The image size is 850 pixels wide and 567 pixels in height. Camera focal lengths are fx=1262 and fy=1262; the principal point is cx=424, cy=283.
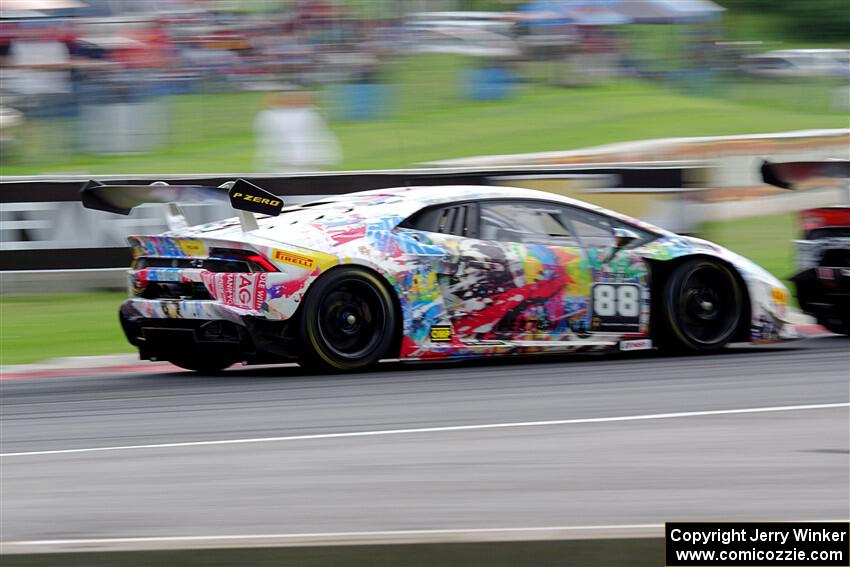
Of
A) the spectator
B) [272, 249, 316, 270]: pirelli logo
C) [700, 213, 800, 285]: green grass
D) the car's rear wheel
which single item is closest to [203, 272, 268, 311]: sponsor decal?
[272, 249, 316, 270]: pirelli logo

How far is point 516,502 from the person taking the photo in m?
4.56

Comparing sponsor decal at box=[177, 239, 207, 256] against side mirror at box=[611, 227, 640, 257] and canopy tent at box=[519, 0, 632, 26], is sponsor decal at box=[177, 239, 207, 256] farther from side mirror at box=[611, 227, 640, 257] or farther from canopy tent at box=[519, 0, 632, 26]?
canopy tent at box=[519, 0, 632, 26]

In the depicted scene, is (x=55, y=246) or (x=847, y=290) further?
(x=55, y=246)

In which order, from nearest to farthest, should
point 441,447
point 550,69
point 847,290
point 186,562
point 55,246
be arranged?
point 186,562
point 441,447
point 847,290
point 55,246
point 550,69

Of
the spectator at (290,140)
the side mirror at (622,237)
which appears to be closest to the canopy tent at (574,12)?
the spectator at (290,140)

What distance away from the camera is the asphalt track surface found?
175 inches

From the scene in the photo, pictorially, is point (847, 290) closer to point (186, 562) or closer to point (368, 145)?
point (186, 562)

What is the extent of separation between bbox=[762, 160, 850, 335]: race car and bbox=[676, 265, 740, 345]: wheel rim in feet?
3.62

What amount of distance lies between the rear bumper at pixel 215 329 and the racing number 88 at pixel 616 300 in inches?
79.3

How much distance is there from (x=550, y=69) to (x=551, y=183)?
952 centimetres

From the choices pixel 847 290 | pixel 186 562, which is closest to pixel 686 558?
pixel 186 562

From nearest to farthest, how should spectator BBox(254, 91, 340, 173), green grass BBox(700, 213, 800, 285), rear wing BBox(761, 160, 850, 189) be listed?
rear wing BBox(761, 160, 850, 189), green grass BBox(700, 213, 800, 285), spectator BBox(254, 91, 340, 173)

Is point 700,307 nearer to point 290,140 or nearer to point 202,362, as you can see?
point 202,362

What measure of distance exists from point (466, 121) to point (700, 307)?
12400 mm
